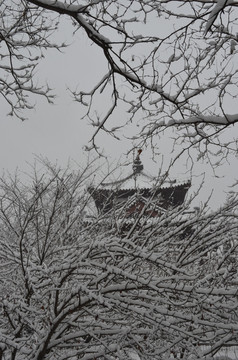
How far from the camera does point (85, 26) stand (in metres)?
2.91

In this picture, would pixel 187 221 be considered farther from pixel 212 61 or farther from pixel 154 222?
pixel 212 61

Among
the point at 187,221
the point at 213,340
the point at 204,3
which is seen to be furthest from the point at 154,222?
the point at 204,3

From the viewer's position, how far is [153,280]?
3.40 meters

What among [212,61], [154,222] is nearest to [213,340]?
[154,222]

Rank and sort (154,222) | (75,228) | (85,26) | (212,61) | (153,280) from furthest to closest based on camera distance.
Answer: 1. (75,228)
2. (212,61)
3. (154,222)
4. (153,280)
5. (85,26)

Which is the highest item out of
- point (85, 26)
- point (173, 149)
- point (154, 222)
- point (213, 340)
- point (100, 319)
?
point (173, 149)

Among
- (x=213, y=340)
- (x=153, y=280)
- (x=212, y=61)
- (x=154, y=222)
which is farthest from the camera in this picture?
(x=212, y=61)

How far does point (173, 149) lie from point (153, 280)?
2202 mm

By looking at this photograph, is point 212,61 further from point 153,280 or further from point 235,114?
point 153,280

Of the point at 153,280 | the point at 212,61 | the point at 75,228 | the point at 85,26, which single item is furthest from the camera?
the point at 75,228

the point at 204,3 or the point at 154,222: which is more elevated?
the point at 204,3

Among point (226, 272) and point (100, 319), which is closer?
point (226, 272)

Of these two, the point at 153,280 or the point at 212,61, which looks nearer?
the point at 153,280

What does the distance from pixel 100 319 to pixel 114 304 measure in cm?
32
